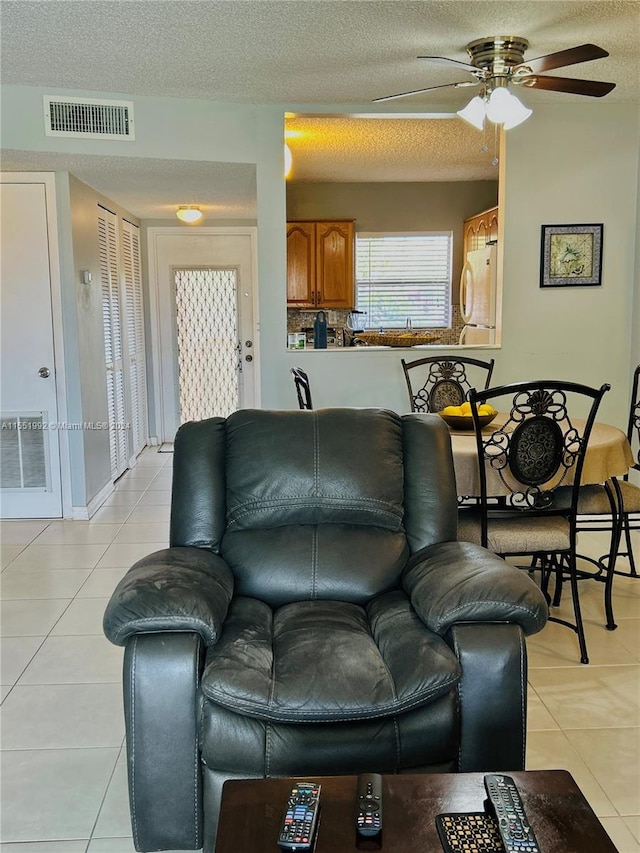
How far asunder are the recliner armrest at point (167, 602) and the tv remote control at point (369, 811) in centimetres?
60

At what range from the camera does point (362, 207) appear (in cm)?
758

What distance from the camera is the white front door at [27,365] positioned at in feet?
15.6

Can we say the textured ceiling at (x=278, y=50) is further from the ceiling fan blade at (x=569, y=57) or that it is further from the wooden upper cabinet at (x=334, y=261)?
the wooden upper cabinet at (x=334, y=261)

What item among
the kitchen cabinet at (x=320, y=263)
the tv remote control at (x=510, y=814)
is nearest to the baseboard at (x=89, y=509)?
Answer: the kitchen cabinet at (x=320, y=263)

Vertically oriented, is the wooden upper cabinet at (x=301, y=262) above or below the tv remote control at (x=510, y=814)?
above

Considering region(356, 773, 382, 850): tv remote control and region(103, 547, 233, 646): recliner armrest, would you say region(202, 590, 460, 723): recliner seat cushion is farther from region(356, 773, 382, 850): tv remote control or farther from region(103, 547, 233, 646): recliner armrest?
region(356, 773, 382, 850): tv remote control

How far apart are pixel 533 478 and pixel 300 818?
1928mm

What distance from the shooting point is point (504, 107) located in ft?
11.0

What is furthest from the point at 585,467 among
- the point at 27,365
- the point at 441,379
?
the point at 27,365

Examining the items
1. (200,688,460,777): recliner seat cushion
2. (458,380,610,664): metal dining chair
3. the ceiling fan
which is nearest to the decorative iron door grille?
the ceiling fan

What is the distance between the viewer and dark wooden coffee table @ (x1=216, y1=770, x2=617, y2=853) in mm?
1219

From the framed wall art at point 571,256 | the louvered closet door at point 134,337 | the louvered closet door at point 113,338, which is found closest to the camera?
the framed wall art at point 571,256

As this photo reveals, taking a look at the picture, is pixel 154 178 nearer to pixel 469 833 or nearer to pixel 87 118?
pixel 87 118

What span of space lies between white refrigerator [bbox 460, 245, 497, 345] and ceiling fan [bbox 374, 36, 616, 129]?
209cm
